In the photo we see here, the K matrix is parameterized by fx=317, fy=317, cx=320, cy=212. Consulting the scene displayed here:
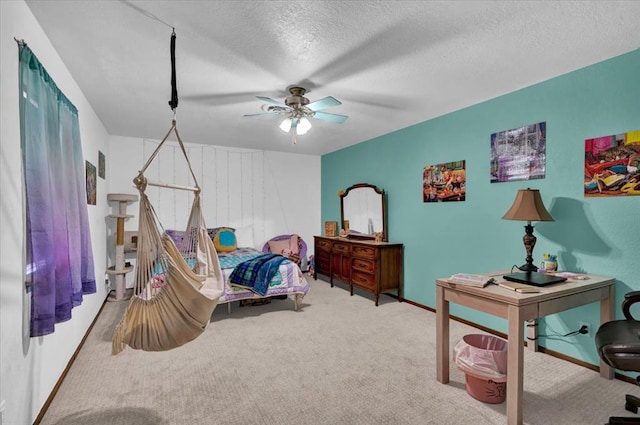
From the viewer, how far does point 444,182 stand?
12.3 feet

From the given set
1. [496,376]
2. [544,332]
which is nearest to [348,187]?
[544,332]

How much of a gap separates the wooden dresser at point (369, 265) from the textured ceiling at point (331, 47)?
1851 mm

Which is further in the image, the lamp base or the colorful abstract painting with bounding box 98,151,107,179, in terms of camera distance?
the colorful abstract painting with bounding box 98,151,107,179

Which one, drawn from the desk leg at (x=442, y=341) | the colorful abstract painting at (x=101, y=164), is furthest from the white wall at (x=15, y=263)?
the desk leg at (x=442, y=341)

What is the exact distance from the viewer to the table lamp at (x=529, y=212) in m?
2.54

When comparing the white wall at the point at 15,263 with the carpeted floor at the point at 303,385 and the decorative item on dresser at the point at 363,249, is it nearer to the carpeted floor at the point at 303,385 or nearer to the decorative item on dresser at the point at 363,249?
the carpeted floor at the point at 303,385

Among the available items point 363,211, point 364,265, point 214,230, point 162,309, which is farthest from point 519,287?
point 214,230

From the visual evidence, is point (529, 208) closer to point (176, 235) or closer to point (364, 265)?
point (364, 265)

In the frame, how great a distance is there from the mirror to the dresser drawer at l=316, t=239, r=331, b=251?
38 centimetres

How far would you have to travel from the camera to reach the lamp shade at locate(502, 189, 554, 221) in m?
2.54

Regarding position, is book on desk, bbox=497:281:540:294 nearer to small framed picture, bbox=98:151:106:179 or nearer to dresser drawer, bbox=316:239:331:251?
dresser drawer, bbox=316:239:331:251

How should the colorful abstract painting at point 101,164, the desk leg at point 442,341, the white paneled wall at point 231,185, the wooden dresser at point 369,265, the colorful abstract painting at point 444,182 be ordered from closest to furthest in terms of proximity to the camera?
the desk leg at point 442,341 → the colorful abstract painting at point 444,182 → the colorful abstract painting at point 101,164 → the wooden dresser at point 369,265 → the white paneled wall at point 231,185

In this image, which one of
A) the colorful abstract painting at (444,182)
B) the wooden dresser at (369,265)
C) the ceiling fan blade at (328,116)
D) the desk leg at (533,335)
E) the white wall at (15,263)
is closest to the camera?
the white wall at (15,263)

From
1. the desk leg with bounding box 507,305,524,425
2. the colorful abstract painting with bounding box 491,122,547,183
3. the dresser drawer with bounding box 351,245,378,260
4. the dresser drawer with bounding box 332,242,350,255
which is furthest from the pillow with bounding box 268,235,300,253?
the desk leg with bounding box 507,305,524,425
